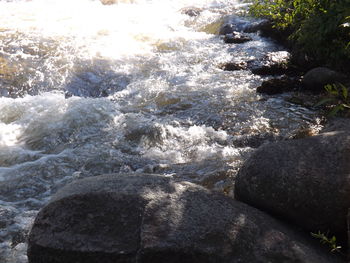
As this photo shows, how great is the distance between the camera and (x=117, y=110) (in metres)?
7.68

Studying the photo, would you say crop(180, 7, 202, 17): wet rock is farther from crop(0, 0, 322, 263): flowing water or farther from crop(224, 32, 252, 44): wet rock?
crop(224, 32, 252, 44): wet rock

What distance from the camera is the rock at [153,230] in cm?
312

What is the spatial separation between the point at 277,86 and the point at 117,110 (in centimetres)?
329

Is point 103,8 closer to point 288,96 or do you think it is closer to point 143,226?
point 288,96

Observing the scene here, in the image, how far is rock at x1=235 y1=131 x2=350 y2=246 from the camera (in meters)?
3.62

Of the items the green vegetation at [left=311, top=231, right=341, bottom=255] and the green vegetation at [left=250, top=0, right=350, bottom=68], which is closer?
the green vegetation at [left=311, top=231, right=341, bottom=255]

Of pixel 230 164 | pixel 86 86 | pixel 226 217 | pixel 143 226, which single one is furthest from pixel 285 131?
pixel 86 86

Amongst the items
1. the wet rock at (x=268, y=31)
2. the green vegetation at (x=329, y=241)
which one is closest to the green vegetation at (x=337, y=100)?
the green vegetation at (x=329, y=241)

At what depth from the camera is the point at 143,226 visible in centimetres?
324

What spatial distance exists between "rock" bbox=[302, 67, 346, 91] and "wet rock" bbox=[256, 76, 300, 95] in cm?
24

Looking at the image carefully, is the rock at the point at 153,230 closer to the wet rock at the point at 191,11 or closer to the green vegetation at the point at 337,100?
the green vegetation at the point at 337,100

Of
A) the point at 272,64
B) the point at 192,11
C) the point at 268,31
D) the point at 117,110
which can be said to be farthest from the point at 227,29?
the point at 117,110

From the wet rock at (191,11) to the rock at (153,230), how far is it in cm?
1385

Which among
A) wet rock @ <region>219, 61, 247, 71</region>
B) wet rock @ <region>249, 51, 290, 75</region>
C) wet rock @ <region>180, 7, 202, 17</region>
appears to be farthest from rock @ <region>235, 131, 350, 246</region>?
wet rock @ <region>180, 7, 202, 17</region>
